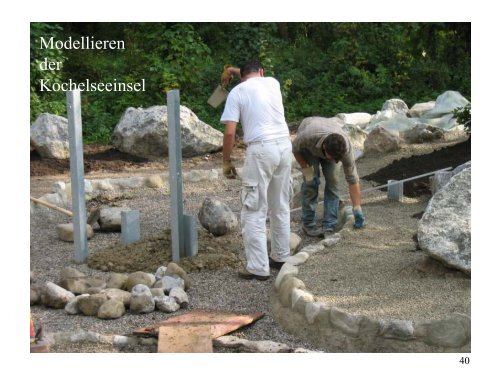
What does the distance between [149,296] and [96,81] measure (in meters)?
10.1

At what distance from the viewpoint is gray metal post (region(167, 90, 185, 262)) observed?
742cm

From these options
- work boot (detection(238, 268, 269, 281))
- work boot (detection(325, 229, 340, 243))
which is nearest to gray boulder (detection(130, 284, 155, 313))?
work boot (detection(238, 268, 269, 281))

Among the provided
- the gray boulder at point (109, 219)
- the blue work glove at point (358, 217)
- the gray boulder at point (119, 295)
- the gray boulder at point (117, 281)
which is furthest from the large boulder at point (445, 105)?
the gray boulder at point (119, 295)

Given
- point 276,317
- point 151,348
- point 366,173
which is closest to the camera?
point 151,348

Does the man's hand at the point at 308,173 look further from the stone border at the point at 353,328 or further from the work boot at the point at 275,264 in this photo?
→ the stone border at the point at 353,328

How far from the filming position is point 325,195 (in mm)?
8180

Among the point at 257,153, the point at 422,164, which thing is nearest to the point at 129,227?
the point at 257,153

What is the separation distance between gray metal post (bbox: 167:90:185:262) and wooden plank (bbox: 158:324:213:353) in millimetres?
1813

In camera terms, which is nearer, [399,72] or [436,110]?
[436,110]

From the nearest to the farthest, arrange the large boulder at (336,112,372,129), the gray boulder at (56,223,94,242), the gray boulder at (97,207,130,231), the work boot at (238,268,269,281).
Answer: the work boot at (238,268,269,281) < the gray boulder at (56,223,94,242) < the gray boulder at (97,207,130,231) < the large boulder at (336,112,372,129)

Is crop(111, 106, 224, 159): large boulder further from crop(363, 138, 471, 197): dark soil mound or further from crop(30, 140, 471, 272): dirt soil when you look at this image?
crop(363, 138, 471, 197): dark soil mound

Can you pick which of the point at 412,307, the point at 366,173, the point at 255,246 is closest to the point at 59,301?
the point at 255,246

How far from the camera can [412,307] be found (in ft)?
18.5

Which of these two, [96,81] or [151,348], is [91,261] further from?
[96,81]
